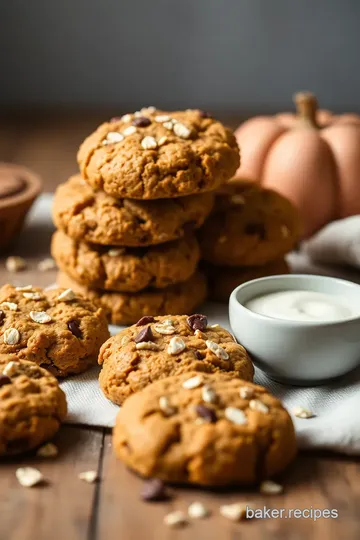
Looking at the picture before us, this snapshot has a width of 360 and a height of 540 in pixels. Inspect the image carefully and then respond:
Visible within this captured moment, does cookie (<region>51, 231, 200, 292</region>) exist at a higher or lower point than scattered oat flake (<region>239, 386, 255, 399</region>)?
lower

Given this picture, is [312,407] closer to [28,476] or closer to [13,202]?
[28,476]

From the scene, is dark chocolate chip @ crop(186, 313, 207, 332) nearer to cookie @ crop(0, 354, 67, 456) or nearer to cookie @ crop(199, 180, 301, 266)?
cookie @ crop(0, 354, 67, 456)

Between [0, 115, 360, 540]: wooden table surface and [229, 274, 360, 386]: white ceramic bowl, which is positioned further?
[229, 274, 360, 386]: white ceramic bowl

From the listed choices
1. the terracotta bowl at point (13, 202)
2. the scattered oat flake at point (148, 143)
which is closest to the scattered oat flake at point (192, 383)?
the scattered oat flake at point (148, 143)

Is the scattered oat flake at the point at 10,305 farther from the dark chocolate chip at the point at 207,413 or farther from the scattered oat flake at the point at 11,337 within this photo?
the dark chocolate chip at the point at 207,413

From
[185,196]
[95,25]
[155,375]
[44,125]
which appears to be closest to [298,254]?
[185,196]

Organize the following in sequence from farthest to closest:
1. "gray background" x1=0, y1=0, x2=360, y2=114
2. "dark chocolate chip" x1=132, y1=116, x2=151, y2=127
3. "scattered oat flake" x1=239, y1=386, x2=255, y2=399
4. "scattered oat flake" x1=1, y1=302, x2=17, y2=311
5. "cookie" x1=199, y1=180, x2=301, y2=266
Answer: "gray background" x1=0, y1=0, x2=360, y2=114, "cookie" x1=199, y1=180, x2=301, y2=266, "dark chocolate chip" x1=132, y1=116, x2=151, y2=127, "scattered oat flake" x1=1, y1=302, x2=17, y2=311, "scattered oat flake" x1=239, y1=386, x2=255, y2=399

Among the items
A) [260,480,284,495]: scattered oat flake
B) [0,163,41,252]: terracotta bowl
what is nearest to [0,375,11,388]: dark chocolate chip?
[260,480,284,495]: scattered oat flake
